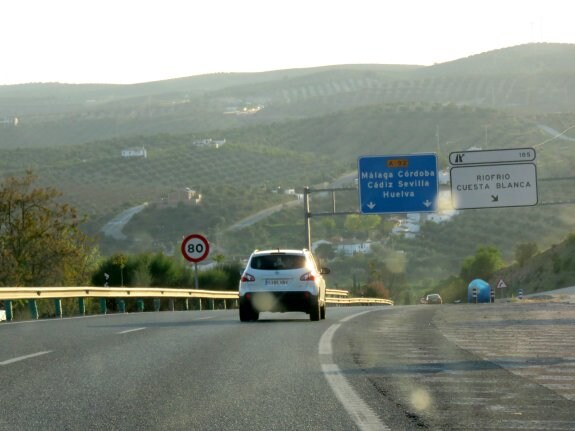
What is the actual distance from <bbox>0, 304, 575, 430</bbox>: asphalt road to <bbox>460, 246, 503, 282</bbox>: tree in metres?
97.3

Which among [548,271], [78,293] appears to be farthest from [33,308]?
[548,271]

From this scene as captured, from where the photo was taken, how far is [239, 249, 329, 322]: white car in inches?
933

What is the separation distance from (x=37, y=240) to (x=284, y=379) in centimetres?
3861

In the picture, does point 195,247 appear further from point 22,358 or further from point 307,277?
point 22,358

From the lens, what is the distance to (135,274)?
4647 centimetres

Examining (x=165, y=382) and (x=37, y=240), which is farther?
(x=37, y=240)

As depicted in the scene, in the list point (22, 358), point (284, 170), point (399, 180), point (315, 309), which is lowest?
point (315, 309)

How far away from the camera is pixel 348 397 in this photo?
402 inches

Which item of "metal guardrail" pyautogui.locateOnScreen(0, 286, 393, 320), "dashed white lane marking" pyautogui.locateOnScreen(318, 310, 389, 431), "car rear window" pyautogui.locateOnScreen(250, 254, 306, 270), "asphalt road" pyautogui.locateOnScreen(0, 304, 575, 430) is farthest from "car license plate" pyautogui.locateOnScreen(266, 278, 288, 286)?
"dashed white lane marking" pyautogui.locateOnScreen(318, 310, 389, 431)

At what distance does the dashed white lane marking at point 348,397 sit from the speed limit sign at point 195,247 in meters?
23.1

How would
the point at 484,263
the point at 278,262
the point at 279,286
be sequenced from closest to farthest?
the point at 279,286, the point at 278,262, the point at 484,263

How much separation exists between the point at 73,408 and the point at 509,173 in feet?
107

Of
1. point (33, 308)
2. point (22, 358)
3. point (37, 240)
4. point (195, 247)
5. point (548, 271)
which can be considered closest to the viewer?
point (22, 358)

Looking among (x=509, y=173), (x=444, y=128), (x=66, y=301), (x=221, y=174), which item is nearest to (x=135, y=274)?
(x=66, y=301)
